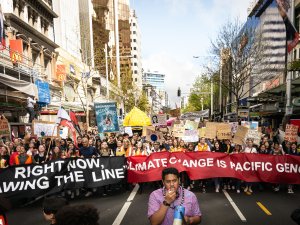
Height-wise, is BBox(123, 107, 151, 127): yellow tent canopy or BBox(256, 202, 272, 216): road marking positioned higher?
BBox(123, 107, 151, 127): yellow tent canopy

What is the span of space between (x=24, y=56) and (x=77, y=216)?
22658mm

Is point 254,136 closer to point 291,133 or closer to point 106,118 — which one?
point 291,133

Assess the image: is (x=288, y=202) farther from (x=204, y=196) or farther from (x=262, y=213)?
(x=204, y=196)

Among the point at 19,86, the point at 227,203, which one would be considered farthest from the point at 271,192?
the point at 19,86

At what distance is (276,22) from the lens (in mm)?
40219

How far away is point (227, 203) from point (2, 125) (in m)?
8.90

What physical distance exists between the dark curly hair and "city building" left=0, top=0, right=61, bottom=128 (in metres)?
14.1

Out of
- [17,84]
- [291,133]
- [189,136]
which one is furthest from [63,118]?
[291,133]

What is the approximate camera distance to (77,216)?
2150mm

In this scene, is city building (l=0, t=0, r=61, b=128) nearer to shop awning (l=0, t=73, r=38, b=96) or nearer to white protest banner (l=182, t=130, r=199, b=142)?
shop awning (l=0, t=73, r=38, b=96)

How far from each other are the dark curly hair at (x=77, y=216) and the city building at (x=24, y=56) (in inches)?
554

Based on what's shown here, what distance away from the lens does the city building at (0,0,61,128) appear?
18141 millimetres

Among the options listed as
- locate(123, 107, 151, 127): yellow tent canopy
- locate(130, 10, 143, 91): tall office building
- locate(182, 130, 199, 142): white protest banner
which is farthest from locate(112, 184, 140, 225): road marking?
locate(130, 10, 143, 91): tall office building

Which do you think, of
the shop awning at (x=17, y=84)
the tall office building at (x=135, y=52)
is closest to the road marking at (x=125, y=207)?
the shop awning at (x=17, y=84)
